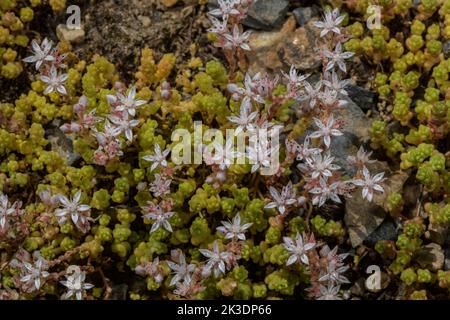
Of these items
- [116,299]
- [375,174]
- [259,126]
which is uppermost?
[259,126]

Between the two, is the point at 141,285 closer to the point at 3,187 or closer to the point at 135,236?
the point at 135,236

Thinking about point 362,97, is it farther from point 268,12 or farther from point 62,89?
point 62,89

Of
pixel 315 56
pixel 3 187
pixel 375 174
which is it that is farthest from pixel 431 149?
pixel 3 187

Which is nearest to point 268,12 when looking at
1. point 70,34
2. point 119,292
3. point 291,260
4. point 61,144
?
point 70,34

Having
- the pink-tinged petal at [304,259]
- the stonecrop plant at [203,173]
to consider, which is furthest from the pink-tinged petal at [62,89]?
the pink-tinged petal at [304,259]

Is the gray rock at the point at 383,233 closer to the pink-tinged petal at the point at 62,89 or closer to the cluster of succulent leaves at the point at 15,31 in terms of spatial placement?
the pink-tinged petal at the point at 62,89

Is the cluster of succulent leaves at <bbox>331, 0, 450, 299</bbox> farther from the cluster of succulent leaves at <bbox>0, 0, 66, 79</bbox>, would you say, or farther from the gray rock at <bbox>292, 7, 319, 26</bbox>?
the cluster of succulent leaves at <bbox>0, 0, 66, 79</bbox>
